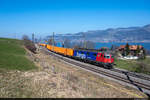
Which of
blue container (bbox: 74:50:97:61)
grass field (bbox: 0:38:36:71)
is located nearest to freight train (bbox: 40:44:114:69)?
blue container (bbox: 74:50:97:61)

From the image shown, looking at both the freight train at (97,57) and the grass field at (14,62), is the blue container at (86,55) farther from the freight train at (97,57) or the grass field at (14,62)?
the grass field at (14,62)

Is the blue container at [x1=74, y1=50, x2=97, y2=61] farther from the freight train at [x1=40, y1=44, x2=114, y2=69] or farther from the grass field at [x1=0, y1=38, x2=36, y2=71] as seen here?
the grass field at [x1=0, y1=38, x2=36, y2=71]

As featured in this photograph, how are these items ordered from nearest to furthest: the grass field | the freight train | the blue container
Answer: the grass field, the freight train, the blue container

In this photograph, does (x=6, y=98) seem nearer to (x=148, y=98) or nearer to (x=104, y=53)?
(x=148, y=98)

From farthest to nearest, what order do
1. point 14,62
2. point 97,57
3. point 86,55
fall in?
point 86,55 → point 97,57 → point 14,62

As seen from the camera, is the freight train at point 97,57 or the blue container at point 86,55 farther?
the blue container at point 86,55

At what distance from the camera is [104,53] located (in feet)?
83.6

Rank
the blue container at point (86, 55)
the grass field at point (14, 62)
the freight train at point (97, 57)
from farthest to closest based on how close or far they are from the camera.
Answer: the blue container at point (86, 55) → the freight train at point (97, 57) → the grass field at point (14, 62)

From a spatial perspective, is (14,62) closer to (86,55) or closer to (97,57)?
(97,57)

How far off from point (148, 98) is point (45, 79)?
33.3 feet

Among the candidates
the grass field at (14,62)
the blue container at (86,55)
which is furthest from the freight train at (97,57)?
the grass field at (14,62)

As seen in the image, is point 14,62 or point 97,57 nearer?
point 14,62

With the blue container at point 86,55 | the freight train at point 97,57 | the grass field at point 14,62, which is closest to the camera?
the grass field at point 14,62

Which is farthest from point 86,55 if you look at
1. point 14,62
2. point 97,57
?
point 14,62
